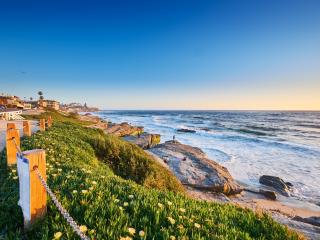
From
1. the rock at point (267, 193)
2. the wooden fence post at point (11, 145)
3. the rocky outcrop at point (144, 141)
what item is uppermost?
the wooden fence post at point (11, 145)

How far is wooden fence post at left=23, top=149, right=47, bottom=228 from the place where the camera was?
8.26ft

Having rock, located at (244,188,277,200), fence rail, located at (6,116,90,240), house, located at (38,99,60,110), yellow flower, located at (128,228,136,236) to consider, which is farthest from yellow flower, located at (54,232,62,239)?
house, located at (38,99,60,110)

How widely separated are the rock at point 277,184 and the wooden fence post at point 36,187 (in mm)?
15095

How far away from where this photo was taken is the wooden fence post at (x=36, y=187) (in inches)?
99.1

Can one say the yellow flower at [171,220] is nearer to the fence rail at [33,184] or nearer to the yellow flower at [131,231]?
the yellow flower at [131,231]

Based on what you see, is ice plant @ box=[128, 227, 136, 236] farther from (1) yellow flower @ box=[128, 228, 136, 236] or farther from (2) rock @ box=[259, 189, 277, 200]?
(2) rock @ box=[259, 189, 277, 200]

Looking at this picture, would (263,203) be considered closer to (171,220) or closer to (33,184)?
(171,220)

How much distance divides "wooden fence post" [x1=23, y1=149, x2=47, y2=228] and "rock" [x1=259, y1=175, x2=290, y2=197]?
15.1m

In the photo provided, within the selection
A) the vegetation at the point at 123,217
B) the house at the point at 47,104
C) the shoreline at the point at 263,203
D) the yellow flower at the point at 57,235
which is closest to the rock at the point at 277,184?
the shoreline at the point at 263,203

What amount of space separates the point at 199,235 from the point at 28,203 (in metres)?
2.13

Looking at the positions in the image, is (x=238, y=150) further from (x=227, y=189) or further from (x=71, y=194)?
(x=71, y=194)

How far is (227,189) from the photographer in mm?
12820

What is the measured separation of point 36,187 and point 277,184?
1600cm

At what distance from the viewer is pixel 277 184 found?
15.1 m
